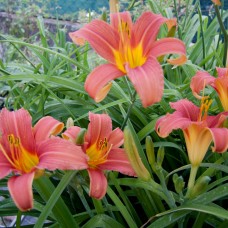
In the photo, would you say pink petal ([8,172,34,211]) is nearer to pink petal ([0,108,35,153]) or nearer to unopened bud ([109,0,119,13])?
pink petal ([0,108,35,153])

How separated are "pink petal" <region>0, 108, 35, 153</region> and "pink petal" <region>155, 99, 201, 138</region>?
0.16 meters

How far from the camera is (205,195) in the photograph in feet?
1.77

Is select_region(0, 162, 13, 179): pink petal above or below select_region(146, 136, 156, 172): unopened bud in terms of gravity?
above

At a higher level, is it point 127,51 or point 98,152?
point 127,51

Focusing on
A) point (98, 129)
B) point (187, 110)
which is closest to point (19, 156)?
point (98, 129)

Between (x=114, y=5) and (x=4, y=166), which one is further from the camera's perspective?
(x=114, y=5)

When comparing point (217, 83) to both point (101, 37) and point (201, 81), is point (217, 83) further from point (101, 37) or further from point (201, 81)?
point (101, 37)

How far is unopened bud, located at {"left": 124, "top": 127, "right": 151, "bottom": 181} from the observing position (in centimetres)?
48

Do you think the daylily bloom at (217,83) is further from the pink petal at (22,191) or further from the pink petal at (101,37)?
the pink petal at (22,191)

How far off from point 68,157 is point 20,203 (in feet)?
0.22

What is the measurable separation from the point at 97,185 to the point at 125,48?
176mm

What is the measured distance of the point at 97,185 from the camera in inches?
19.2

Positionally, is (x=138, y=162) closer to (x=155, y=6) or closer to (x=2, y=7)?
(x=155, y=6)

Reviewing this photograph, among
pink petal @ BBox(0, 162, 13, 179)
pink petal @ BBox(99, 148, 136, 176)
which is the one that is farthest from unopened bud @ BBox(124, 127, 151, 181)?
pink petal @ BBox(0, 162, 13, 179)
